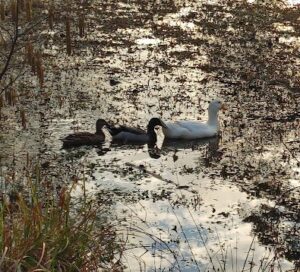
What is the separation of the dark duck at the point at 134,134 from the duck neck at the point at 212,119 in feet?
2.65

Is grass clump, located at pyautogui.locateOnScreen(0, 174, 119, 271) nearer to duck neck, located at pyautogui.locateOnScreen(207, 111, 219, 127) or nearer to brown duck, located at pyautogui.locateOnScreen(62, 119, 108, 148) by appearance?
brown duck, located at pyautogui.locateOnScreen(62, 119, 108, 148)

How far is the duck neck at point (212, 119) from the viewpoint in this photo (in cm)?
959

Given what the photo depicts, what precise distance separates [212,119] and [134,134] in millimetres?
1335

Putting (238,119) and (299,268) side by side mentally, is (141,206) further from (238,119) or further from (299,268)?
(238,119)

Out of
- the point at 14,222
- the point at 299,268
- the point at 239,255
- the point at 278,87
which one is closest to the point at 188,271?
the point at 239,255

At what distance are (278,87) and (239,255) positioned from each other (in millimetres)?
6135

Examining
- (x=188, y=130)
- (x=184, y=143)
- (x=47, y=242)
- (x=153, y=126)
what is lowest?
(x=184, y=143)

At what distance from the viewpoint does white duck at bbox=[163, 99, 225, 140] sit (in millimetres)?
9312


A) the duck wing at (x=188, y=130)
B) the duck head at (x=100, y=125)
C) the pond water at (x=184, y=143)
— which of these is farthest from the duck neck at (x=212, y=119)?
the duck head at (x=100, y=125)

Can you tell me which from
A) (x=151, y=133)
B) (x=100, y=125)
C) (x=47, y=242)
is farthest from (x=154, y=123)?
(x=47, y=242)

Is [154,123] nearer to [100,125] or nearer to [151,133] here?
[151,133]

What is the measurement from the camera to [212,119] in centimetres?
962

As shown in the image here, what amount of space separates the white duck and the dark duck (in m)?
0.17

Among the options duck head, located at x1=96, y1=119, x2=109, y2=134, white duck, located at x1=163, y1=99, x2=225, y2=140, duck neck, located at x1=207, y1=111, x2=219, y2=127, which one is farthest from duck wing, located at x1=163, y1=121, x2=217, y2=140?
duck head, located at x1=96, y1=119, x2=109, y2=134
